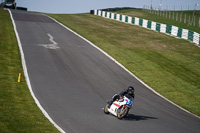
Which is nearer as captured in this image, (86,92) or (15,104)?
(15,104)

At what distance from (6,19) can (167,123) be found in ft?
116

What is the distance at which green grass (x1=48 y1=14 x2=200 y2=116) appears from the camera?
21141 millimetres

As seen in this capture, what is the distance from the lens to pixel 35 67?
72.9 ft

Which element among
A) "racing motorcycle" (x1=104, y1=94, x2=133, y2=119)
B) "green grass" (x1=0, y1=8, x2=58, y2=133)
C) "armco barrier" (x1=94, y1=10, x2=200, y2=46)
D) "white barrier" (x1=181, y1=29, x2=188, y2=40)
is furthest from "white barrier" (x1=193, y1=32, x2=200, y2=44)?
"racing motorcycle" (x1=104, y1=94, x2=133, y2=119)

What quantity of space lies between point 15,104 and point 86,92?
183 inches

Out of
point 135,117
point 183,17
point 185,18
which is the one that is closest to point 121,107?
point 135,117

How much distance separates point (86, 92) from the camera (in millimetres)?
17641

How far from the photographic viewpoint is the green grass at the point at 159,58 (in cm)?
2114

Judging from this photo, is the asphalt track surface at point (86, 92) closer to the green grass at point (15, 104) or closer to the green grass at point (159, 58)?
the green grass at point (15, 104)

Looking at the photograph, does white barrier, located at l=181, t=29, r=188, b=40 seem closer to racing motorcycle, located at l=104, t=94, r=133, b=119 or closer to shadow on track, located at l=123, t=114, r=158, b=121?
shadow on track, located at l=123, t=114, r=158, b=121

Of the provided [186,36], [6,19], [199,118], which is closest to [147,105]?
[199,118]

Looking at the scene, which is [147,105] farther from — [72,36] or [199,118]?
[72,36]

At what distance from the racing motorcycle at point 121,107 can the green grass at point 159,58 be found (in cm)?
589

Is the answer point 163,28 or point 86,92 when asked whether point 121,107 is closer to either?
point 86,92
